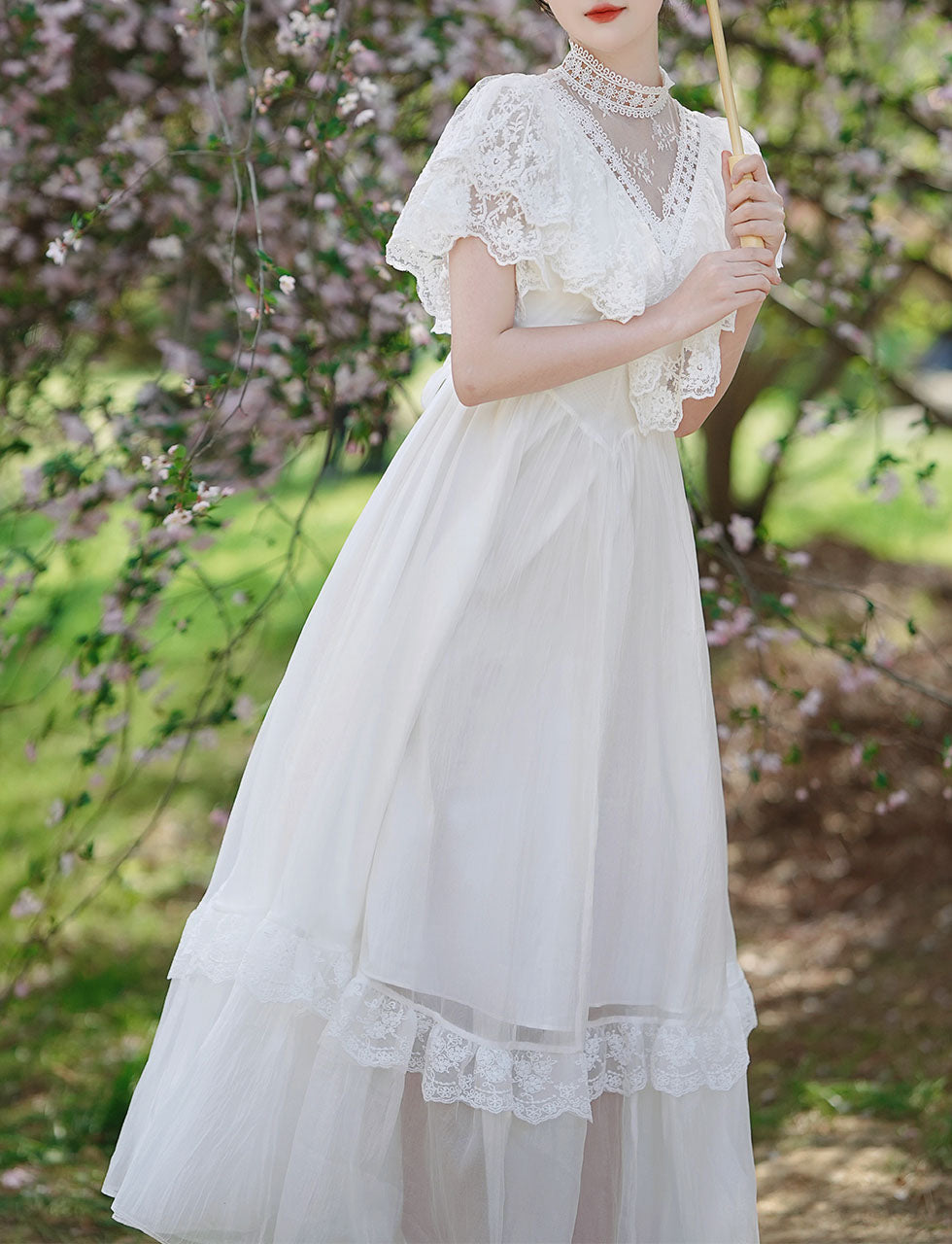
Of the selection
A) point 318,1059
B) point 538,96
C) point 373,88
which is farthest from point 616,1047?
point 373,88

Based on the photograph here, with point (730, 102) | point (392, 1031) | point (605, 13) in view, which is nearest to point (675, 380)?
point (730, 102)

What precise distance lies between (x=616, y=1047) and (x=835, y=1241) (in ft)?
3.03

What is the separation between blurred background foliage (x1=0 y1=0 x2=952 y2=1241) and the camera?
2715 millimetres

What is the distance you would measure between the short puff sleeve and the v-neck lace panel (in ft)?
0.27

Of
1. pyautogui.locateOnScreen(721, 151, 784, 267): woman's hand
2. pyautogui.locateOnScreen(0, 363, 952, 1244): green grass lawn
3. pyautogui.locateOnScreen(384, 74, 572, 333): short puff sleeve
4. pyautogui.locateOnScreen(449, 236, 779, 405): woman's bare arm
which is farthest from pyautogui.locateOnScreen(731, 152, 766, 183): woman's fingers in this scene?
pyautogui.locateOnScreen(0, 363, 952, 1244): green grass lawn

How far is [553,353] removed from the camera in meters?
1.72

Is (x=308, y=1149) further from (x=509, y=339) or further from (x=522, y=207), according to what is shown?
(x=522, y=207)

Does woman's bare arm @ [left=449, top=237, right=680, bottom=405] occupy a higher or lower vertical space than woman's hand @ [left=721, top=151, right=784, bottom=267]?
lower

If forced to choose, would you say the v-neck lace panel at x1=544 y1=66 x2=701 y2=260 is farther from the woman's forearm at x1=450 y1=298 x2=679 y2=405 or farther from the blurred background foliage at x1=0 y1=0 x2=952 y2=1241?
the blurred background foliage at x1=0 y1=0 x2=952 y2=1241

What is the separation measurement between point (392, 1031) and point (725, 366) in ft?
3.28

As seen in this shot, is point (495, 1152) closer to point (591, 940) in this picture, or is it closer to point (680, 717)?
point (591, 940)

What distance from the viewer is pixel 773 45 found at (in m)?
3.91

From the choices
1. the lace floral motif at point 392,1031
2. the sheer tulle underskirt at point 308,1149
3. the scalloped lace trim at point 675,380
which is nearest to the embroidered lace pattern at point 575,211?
the scalloped lace trim at point 675,380

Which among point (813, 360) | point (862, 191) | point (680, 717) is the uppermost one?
point (813, 360)
